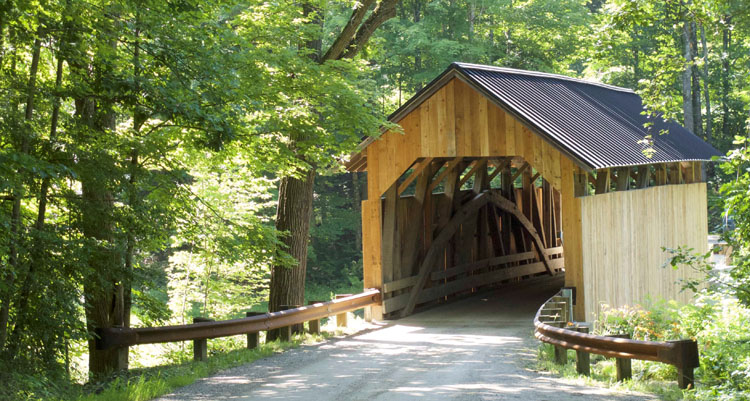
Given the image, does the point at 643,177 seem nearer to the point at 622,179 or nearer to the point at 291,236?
the point at 622,179

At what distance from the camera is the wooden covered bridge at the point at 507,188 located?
12055mm

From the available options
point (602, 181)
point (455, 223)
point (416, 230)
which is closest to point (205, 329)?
point (416, 230)

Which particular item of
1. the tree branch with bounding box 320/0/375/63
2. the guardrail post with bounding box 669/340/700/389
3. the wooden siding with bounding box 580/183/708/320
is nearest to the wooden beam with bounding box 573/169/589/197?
the wooden siding with bounding box 580/183/708/320

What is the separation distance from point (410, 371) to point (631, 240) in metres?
6.66

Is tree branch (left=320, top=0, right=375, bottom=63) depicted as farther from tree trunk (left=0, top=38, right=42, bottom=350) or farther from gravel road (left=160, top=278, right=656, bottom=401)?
tree trunk (left=0, top=38, right=42, bottom=350)

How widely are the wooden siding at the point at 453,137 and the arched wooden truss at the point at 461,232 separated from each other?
1.88 feet

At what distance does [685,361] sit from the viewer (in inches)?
277

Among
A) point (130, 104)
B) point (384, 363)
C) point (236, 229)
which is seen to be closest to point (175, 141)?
point (236, 229)

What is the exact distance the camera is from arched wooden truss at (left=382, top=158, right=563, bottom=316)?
14.1 meters

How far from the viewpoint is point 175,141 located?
10.3m

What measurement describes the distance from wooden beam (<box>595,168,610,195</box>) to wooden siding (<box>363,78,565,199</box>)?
1.24 metres

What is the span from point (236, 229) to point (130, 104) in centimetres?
228

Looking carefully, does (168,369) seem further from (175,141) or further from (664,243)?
(664,243)

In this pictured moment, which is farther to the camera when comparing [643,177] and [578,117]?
[643,177]
